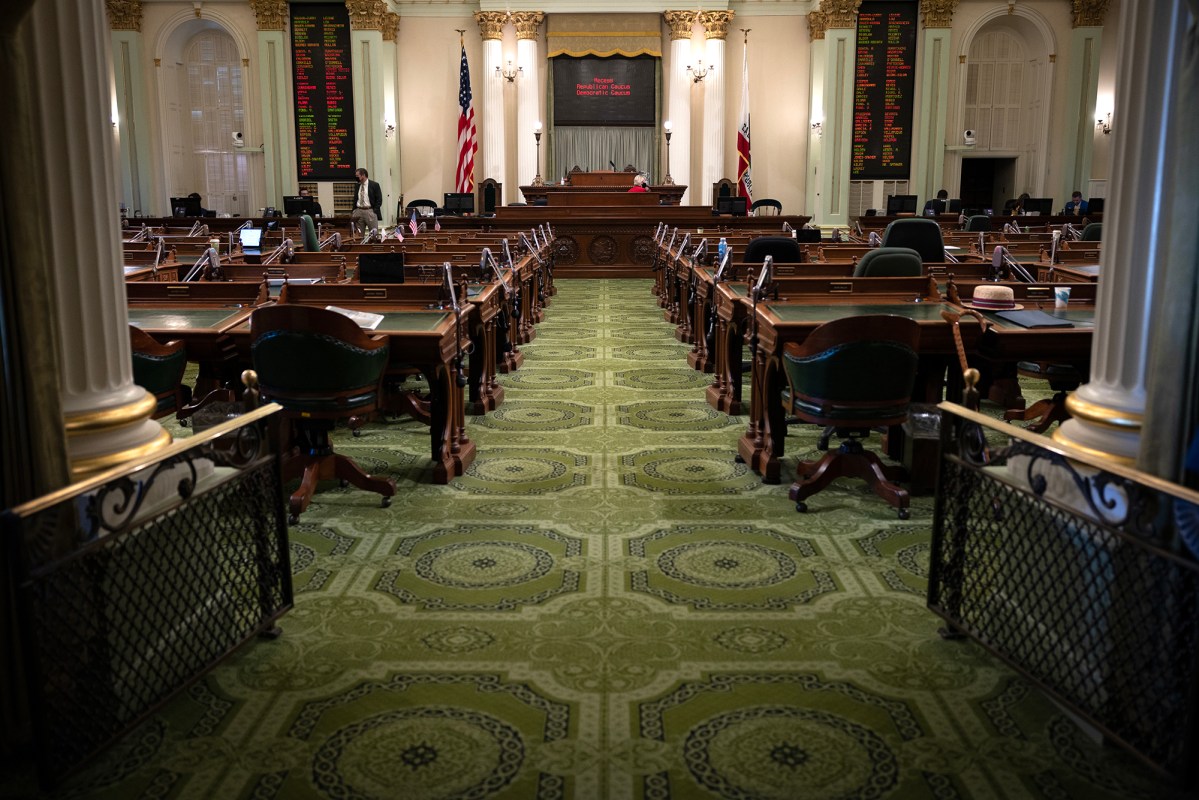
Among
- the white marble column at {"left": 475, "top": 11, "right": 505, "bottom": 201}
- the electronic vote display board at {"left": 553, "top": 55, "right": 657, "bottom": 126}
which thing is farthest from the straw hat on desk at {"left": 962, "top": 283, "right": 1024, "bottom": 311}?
the electronic vote display board at {"left": 553, "top": 55, "right": 657, "bottom": 126}

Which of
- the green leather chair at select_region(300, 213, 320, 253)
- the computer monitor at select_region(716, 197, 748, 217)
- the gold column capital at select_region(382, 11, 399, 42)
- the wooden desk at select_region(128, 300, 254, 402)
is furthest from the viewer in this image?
the gold column capital at select_region(382, 11, 399, 42)

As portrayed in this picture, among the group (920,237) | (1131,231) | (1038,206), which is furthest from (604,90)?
(1131,231)

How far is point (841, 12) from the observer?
19.7m

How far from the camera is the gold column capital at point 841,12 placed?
64.3 ft

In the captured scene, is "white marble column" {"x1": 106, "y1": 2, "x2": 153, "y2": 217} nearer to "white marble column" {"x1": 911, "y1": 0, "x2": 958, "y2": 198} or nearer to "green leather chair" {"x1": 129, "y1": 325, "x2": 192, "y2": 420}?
"white marble column" {"x1": 911, "y1": 0, "x2": 958, "y2": 198}

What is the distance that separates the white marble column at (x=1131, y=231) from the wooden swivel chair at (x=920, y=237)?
4.80 metres

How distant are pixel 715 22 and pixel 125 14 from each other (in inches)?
445

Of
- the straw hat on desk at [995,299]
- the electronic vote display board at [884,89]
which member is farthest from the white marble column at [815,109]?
the straw hat on desk at [995,299]

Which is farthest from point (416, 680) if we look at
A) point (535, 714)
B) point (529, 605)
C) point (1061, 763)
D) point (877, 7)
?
point (877, 7)

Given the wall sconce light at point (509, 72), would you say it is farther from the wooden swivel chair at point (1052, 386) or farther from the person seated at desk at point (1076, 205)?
the wooden swivel chair at point (1052, 386)

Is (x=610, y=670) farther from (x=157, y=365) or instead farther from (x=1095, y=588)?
(x=157, y=365)

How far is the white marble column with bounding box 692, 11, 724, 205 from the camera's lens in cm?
2038

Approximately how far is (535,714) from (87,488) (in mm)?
1297

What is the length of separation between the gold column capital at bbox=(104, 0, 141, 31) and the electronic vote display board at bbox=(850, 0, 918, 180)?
1378 cm
